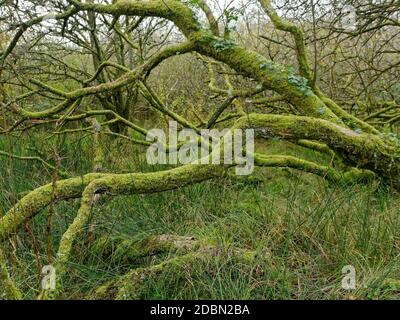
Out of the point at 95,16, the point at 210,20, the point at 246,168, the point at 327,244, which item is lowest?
the point at 327,244

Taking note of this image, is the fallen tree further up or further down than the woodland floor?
further up

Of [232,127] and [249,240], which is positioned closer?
[232,127]

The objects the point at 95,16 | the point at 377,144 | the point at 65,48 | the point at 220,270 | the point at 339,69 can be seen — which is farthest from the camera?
the point at 339,69

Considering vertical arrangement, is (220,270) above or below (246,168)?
below

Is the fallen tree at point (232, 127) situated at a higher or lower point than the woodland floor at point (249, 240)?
higher

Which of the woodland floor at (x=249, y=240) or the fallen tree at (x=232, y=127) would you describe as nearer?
the woodland floor at (x=249, y=240)

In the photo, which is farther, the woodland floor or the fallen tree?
the fallen tree

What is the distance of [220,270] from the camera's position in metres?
2.73

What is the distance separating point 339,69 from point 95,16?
441 cm

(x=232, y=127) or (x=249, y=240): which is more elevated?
(x=232, y=127)
